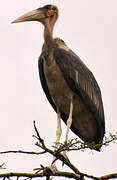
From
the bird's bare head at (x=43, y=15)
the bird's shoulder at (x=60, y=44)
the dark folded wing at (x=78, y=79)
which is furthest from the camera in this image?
the bird's bare head at (x=43, y=15)

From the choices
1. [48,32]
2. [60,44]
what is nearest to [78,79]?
[60,44]

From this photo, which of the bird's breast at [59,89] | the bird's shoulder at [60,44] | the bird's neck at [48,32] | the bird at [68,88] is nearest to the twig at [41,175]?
the bird at [68,88]

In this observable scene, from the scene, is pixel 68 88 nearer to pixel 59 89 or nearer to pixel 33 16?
pixel 59 89

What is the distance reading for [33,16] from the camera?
377 inches

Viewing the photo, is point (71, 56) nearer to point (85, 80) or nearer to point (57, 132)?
point (85, 80)

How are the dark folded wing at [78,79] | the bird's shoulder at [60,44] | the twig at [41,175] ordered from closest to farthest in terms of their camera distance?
the twig at [41,175] < the dark folded wing at [78,79] < the bird's shoulder at [60,44]

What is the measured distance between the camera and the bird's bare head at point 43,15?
9.46 meters

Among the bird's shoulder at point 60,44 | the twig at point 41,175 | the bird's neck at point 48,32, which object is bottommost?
the twig at point 41,175

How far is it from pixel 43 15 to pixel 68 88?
200cm

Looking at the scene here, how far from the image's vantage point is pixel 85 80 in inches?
364

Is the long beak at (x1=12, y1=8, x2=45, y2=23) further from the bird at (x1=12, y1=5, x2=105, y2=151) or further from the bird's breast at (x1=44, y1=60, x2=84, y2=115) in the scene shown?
the bird's breast at (x1=44, y1=60, x2=84, y2=115)

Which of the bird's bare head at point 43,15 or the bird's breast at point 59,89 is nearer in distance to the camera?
the bird's breast at point 59,89

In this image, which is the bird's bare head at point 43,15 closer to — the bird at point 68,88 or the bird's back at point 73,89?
the bird at point 68,88

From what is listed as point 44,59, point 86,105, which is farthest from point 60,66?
point 86,105
